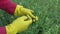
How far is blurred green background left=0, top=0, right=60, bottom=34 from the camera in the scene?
2.23 m

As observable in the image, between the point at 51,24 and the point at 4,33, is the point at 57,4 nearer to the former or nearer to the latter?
the point at 51,24

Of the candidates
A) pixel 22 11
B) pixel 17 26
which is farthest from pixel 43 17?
pixel 17 26

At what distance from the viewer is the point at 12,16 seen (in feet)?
7.86

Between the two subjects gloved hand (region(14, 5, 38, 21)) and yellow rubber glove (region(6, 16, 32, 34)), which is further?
gloved hand (region(14, 5, 38, 21))

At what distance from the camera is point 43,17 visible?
2.36m

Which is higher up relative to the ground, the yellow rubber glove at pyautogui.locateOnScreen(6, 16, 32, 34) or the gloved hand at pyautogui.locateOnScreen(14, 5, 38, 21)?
the gloved hand at pyautogui.locateOnScreen(14, 5, 38, 21)

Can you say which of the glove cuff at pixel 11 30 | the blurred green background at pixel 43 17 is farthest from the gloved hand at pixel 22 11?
the glove cuff at pixel 11 30

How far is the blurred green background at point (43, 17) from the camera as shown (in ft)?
7.32

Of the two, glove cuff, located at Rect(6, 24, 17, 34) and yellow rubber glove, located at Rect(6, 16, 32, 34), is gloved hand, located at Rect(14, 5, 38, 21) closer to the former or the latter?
yellow rubber glove, located at Rect(6, 16, 32, 34)

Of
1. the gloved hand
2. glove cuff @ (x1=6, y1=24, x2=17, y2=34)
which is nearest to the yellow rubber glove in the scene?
glove cuff @ (x1=6, y1=24, x2=17, y2=34)

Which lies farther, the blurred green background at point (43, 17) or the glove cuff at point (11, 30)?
the blurred green background at point (43, 17)

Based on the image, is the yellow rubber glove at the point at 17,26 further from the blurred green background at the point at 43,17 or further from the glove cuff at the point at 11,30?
the blurred green background at the point at 43,17

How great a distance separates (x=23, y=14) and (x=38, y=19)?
0.64 ft

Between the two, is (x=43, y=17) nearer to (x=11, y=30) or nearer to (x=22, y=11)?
(x=22, y=11)
